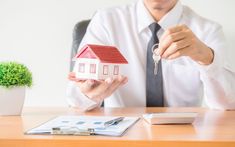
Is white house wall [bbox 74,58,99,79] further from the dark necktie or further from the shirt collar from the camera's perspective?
the shirt collar

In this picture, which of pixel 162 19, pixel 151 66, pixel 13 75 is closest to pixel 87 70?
pixel 13 75

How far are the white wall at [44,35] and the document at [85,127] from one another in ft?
3.39

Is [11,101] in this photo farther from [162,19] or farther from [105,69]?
[162,19]

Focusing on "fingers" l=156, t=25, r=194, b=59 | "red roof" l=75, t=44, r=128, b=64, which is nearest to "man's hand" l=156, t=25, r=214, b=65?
"fingers" l=156, t=25, r=194, b=59

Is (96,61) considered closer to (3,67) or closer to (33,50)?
(3,67)

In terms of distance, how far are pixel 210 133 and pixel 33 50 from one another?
134 cm

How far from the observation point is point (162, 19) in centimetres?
143

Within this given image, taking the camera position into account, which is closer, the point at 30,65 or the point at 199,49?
the point at 199,49

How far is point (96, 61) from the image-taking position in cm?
102

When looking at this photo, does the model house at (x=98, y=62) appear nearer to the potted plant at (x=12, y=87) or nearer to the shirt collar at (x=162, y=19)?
the potted plant at (x=12, y=87)

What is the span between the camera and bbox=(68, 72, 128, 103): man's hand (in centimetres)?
110

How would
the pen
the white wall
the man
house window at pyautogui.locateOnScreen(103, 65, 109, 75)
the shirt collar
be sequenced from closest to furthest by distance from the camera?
1. the pen
2. house window at pyautogui.locateOnScreen(103, 65, 109, 75)
3. the man
4. the shirt collar
5. the white wall

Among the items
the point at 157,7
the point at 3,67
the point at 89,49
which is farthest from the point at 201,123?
the point at 157,7

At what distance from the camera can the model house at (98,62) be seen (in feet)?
3.37
